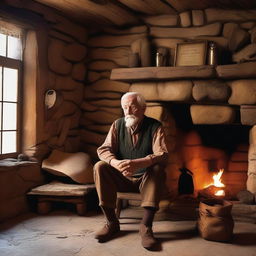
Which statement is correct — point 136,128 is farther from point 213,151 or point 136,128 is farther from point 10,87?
point 213,151

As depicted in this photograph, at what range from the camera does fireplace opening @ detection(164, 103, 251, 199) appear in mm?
4863

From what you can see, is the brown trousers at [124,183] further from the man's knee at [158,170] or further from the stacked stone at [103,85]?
the stacked stone at [103,85]

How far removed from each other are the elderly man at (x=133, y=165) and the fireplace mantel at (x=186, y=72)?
68cm

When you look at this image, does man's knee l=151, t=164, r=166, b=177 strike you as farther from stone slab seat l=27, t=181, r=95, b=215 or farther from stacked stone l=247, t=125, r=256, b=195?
stacked stone l=247, t=125, r=256, b=195

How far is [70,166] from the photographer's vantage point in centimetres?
425

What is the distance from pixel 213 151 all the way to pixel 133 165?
217cm

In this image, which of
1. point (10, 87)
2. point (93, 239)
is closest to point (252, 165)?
point (93, 239)

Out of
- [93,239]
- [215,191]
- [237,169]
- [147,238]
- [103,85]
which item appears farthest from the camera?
[237,169]

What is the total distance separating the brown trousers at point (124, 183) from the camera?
3.28m

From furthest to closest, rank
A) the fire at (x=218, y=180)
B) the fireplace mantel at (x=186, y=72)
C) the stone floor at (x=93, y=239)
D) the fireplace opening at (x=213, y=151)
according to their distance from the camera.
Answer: the fireplace opening at (x=213, y=151), the fire at (x=218, y=180), the fireplace mantel at (x=186, y=72), the stone floor at (x=93, y=239)

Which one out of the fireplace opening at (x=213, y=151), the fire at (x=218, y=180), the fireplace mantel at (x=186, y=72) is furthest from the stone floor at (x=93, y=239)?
the fireplace mantel at (x=186, y=72)

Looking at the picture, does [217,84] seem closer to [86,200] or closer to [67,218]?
[86,200]

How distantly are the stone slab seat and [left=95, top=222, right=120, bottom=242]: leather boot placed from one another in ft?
2.18

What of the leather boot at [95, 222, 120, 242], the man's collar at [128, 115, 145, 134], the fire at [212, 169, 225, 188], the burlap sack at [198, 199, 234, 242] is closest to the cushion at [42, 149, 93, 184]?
the leather boot at [95, 222, 120, 242]
